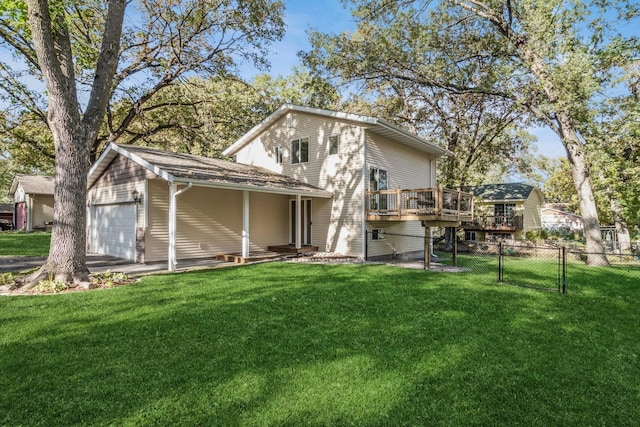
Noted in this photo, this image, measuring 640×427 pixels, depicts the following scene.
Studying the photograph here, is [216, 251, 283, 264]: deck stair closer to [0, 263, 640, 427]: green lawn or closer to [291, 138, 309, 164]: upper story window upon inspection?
[291, 138, 309, 164]: upper story window

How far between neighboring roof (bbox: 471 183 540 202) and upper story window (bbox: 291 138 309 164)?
17.5 meters

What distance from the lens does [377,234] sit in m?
13.6

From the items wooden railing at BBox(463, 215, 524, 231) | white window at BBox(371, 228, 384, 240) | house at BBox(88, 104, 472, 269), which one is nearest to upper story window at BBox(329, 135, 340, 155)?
house at BBox(88, 104, 472, 269)

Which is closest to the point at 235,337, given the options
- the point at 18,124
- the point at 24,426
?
the point at 24,426

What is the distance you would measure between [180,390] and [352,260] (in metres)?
9.63

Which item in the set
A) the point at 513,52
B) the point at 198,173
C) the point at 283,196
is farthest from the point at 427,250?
the point at 513,52

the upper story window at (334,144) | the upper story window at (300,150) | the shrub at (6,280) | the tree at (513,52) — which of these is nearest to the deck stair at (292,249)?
the upper story window at (300,150)

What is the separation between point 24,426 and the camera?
2.51 m

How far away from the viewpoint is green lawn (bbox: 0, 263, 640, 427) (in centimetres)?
277

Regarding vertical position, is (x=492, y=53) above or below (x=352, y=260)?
above

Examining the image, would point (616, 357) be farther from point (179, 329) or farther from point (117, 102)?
point (117, 102)

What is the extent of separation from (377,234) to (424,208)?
2.40 m

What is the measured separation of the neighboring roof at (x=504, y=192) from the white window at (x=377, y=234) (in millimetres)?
16016

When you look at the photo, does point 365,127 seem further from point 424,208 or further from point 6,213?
point 6,213
